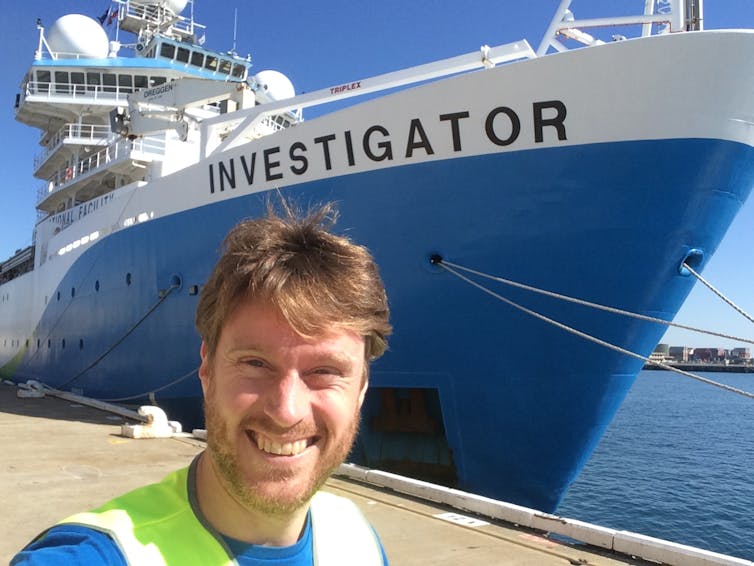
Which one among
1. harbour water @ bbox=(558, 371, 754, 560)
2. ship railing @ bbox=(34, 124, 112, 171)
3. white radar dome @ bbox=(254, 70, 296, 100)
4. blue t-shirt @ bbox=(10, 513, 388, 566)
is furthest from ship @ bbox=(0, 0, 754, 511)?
white radar dome @ bbox=(254, 70, 296, 100)

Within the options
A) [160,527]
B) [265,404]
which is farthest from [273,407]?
[160,527]

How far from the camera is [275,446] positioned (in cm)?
122

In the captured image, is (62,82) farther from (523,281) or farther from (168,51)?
(523,281)

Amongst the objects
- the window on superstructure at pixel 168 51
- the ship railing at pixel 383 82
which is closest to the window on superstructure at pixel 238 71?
the window on superstructure at pixel 168 51

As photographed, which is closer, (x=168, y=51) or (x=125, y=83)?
(x=125, y=83)

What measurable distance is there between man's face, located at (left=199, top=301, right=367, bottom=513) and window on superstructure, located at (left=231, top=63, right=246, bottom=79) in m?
21.1

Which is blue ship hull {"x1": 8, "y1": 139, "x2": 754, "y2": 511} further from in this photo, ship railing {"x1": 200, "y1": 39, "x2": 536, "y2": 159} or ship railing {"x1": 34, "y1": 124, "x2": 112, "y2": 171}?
ship railing {"x1": 34, "y1": 124, "x2": 112, "y2": 171}

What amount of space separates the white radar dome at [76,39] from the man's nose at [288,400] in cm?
2224

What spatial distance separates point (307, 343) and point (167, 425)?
8.47 metres

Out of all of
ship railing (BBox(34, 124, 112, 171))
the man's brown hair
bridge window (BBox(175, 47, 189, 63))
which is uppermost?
bridge window (BBox(175, 47, 189, 63))

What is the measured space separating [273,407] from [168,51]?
20687 millimetres

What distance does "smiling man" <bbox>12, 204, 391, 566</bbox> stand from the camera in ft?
3.95

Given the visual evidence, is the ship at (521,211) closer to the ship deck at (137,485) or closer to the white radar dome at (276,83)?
the ship deck at (137,485)

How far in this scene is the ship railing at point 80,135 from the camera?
17906mm
